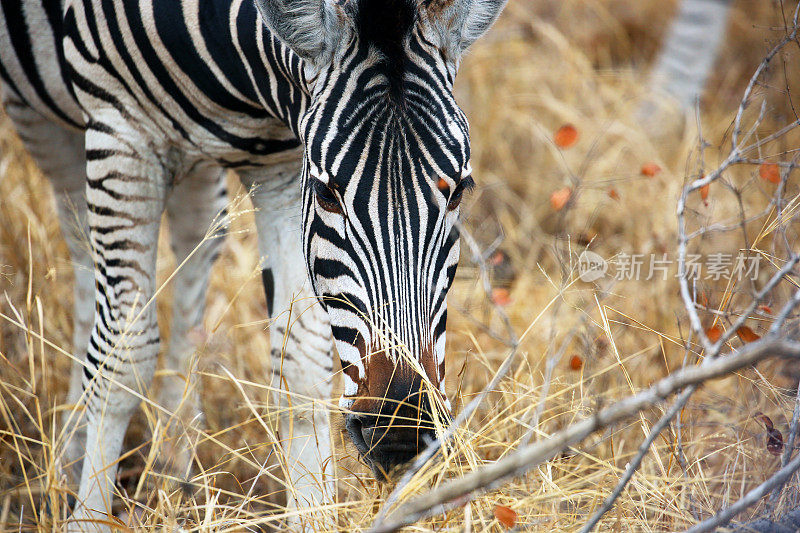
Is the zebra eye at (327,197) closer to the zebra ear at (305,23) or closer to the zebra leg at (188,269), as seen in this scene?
the zebra ear at (305,23)

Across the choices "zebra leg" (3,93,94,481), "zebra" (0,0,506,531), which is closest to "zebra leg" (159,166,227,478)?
"zebra" (0,0,506,531)

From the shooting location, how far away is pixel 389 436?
186cm

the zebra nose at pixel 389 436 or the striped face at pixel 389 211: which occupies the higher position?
the striped face at pixel 389 211

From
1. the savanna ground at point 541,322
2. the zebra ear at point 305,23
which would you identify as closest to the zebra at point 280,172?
the zebra ear at point 305,23

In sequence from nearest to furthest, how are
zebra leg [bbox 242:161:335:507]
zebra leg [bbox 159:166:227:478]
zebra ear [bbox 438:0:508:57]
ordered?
zebra ear [bbox 438:0:508:57]
zebra leg [bbox 242:161:335:507]
zebra leg [bbox 159:166:227:478]

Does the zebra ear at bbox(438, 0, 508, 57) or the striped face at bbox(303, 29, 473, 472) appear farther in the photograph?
the zebra ear at bbox(438, 0, 508, 57)

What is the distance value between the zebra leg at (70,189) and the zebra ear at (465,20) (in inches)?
85.6

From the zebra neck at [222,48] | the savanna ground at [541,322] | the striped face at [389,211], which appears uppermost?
the zebra neck at [222,48]

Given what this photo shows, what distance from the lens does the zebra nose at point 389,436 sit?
1.84 m

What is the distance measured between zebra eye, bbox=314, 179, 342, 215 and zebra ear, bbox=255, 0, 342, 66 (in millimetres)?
397

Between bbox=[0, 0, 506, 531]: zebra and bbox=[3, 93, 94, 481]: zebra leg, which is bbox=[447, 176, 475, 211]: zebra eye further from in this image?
bbox=[3, 93, 94, 481]: zebra leg

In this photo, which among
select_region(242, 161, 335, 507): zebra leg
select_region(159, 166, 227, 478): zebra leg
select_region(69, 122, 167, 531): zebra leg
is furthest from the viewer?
select_region(159, 166, 227, 478): zebra leg

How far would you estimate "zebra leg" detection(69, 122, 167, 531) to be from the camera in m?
2.66

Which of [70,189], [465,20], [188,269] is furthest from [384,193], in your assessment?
[70,189]
